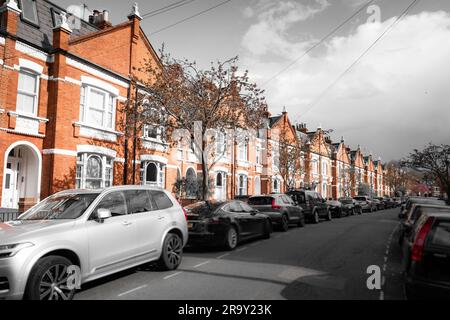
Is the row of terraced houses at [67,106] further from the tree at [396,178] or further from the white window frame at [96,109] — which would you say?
the tree at [396,178]

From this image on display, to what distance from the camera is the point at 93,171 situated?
16.5 metres

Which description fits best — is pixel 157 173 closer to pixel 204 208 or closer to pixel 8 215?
pixel 8 215

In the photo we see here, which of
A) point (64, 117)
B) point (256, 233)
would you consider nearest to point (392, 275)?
point (256, 233)

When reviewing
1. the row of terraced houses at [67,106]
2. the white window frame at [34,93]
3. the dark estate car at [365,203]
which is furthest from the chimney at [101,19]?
the dark estate car at [365,203]

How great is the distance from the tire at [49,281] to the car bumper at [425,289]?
4.81 metres

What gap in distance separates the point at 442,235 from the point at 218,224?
5973 mm

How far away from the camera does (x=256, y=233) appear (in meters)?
11.6

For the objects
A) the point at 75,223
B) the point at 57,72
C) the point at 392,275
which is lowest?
the point at 392,275

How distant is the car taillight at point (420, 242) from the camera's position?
4.68m

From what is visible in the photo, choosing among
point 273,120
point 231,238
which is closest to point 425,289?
point 231,238

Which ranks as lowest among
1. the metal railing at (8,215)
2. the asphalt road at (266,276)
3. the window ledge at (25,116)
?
the asphalt road at (266,276)

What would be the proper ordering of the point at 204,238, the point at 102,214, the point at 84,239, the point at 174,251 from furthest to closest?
1. the point at 204,238
2. the point at 174,251
3. the point at 102,214
4. the point at 84,239
